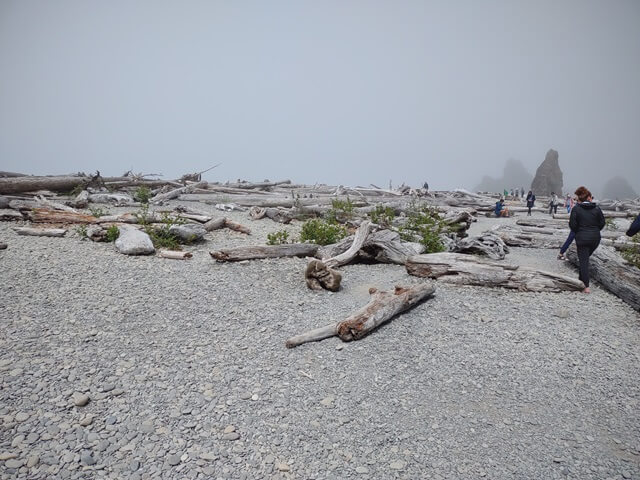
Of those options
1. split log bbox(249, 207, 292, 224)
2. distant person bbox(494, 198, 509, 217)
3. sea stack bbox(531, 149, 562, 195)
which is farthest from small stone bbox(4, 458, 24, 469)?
sea stack bbox(531, 149, 562, 195)

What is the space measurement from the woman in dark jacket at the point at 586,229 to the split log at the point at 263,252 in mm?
5925

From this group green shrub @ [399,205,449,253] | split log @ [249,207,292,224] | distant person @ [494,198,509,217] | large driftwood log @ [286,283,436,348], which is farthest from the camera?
distant person @ [494,198,509,217]

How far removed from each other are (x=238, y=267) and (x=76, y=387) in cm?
415

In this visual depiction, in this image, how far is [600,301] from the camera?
6730 millimetres

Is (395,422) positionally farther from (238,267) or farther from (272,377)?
(238,267)

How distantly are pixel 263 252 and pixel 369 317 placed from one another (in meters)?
4.07

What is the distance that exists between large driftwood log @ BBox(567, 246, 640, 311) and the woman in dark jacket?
18.0 inches

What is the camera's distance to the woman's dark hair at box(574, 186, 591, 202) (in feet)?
24.9

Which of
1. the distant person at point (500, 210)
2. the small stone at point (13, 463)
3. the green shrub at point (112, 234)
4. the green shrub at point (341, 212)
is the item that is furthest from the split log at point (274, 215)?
the distant person at point (500, 210)

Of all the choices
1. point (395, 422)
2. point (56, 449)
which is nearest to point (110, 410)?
point (56, 449)

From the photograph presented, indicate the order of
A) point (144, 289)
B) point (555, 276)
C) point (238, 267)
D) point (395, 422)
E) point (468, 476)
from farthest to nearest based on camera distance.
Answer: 1. point (238, 267)
2. point (555, 276)
3. point (144, 289)
4. point (395, 422)
5. point (468, 476)

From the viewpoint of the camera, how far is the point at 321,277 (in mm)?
6793

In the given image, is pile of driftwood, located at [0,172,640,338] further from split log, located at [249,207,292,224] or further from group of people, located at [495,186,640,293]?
group of people, located at [495,186,640,293]

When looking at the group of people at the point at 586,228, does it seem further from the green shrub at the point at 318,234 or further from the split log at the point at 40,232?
the split log at the point at 40,232
